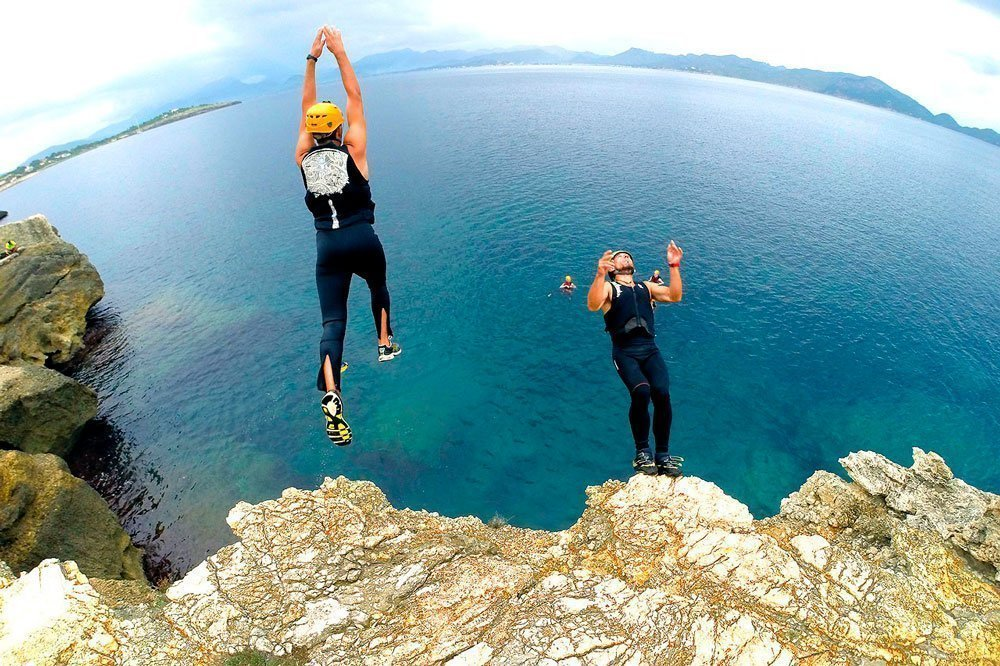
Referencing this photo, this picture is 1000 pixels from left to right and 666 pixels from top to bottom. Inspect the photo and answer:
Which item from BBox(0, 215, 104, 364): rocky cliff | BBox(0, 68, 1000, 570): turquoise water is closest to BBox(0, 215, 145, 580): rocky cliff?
BBox(0, 215, 104, 364): rocky cliff

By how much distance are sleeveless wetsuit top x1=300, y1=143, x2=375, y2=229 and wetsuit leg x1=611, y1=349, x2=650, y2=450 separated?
5.97 m

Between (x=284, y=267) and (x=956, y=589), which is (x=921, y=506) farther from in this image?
(x=284, y=267)

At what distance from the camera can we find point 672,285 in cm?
918

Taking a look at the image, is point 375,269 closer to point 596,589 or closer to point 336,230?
point 336,230

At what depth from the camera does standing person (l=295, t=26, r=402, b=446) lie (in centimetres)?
610

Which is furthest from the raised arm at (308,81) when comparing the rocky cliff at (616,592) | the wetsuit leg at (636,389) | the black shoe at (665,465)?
the black shoe at (665,465)

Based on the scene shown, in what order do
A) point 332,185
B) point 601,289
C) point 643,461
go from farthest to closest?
point 643,461 → point 601,289 → point 332,185

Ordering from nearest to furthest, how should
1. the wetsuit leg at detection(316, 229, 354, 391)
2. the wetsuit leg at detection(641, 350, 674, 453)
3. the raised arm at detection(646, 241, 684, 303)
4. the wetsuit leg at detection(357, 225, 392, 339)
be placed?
the wetsuit leg at detection(316, 229, 354, 391), the wetsuit leg at detection(357, 225, 392, 339), the raised arm at detection(646, 241, 684, 303), the wetsuit leg at detection(641, 350, 674, 453)

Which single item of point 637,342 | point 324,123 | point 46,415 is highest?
point 324,123

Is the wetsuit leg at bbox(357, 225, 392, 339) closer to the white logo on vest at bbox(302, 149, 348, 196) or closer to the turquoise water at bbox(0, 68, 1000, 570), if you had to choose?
the white logo on vest at bbox(302, 149, 348, 196)

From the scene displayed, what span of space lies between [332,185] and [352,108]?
1400 millimetres

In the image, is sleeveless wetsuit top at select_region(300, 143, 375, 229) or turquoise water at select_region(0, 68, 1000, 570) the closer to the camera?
sleeveless wetsuit top at select_region(300, 143, 375, 229)

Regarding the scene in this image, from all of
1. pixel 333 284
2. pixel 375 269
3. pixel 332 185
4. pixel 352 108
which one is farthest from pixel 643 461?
pixel 352 108

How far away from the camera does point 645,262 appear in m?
47.3
